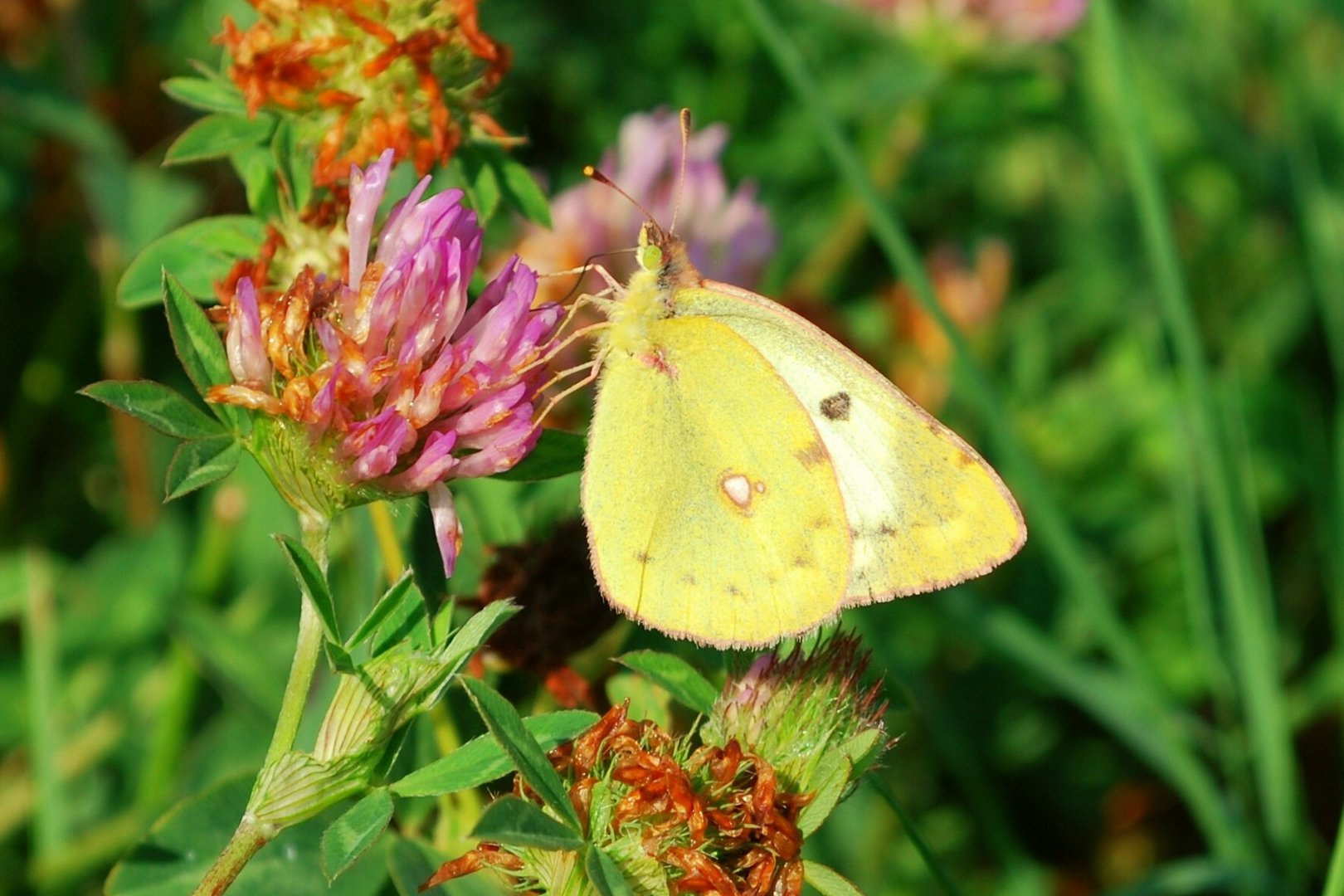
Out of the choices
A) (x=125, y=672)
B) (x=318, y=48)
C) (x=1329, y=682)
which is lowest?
(x=1329, y=682)

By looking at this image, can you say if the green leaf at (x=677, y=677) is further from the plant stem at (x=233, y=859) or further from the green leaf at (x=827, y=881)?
the plant stem at (x=233, y=859)

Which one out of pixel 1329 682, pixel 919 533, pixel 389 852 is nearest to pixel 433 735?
pixel 389 852

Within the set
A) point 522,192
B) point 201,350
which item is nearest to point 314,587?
point 201,350

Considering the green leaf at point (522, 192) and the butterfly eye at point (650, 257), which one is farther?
the butterfly eye at point (650, 257)

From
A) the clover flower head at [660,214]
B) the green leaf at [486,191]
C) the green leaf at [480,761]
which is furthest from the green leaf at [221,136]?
the clover flower head at [660,214]

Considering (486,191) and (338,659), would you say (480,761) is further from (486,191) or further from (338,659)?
(486,191)

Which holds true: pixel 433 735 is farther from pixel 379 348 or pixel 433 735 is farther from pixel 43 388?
pixel 43 388
